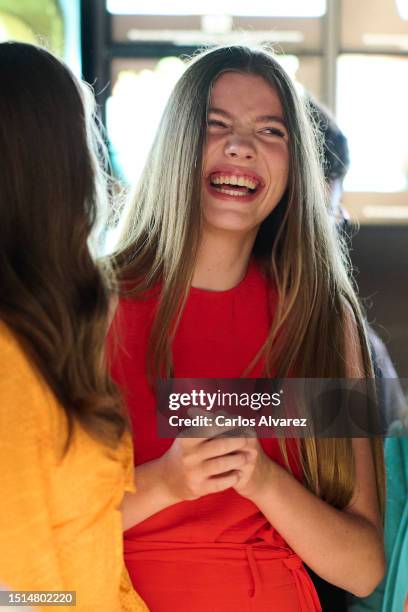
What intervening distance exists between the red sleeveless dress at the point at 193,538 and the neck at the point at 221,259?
0.06 m

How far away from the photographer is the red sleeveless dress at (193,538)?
0.85m

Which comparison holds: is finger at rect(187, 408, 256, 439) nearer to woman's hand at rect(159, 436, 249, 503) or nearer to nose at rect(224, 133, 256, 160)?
woman's hand at rect(159, 436, 249, 503)

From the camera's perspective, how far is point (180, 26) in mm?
1082

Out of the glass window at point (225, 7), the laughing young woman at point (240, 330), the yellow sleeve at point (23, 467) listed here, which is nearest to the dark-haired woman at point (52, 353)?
the yellow sleeve at point (23, 467)

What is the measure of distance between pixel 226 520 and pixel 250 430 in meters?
0.12

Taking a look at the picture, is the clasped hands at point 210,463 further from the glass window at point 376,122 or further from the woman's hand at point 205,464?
the glass window at point 376,122

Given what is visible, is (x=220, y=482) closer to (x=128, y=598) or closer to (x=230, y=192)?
(x=128, y=598)

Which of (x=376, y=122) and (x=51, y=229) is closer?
(x=51, y=229)

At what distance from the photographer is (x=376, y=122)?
1.04 metres

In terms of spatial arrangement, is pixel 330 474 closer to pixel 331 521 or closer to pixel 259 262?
pixel 331 521

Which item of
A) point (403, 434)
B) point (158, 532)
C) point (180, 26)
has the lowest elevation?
point (158, 532)

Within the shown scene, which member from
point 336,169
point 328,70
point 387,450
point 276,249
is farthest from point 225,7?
point 387,450

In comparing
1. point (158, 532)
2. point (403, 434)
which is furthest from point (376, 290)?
point (158, 532)

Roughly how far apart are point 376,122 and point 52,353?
58 cm
